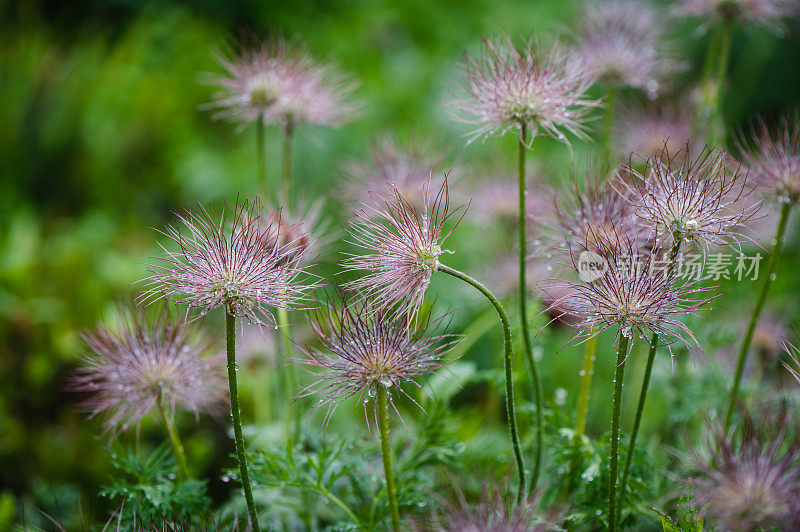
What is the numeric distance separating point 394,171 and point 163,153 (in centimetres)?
276

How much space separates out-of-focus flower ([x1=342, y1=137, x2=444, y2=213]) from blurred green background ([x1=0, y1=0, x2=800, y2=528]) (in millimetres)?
90

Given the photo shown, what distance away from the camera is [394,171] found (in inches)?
59.1

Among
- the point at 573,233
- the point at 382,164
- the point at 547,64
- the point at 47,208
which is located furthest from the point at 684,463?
the point at 47,208

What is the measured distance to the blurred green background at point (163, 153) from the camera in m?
1.99

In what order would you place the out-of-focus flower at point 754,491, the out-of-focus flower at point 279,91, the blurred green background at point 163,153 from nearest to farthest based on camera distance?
the out-of-focus flower at point 754,491
the out-of-focus flower at point 279,91
the blurred green background at point 163,153

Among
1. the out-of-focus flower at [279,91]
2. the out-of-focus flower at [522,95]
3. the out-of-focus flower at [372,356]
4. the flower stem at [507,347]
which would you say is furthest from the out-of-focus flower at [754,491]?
the out-of-focus flower at [279,91]

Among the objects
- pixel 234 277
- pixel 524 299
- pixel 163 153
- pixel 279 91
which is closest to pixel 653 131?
pixel 524 299

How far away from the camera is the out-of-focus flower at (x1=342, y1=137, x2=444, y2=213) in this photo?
1.48 meters

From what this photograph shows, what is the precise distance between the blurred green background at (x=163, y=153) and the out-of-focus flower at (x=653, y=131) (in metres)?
0.24

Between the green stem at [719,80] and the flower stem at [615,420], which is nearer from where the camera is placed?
the flower stem at [615,420]

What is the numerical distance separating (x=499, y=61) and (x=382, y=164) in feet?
1.27

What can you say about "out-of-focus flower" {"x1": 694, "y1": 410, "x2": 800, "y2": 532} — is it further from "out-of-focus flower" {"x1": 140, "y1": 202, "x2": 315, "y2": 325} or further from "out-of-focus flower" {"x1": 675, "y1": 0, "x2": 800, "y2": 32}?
"out-of-focus flower" {"x1": 675, "y1": 0, "x2": 800, "y2": 32}

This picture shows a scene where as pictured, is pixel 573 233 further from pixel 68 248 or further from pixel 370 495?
pixel 68 248

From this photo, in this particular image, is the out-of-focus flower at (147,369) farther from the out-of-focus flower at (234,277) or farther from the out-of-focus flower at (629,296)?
the out-of-focus flower at (629,296)
